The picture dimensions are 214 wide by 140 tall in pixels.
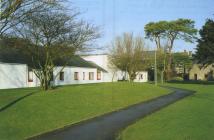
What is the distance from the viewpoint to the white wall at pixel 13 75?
41062mm

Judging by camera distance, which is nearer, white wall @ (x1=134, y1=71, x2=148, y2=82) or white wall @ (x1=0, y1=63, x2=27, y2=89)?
white wall @ (x1=0, y1=63, x2=27, y2=89)

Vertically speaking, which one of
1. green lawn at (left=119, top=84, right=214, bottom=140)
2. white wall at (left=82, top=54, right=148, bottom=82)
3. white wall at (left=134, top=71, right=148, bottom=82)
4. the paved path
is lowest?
the paved path

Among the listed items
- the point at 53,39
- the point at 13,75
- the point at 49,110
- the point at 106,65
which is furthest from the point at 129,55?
the point at 49,110

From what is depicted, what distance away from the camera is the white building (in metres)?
42.2

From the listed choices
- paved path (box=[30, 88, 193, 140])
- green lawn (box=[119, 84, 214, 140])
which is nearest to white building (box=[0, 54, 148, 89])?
paved path (box=[30, 88, 193, 140])

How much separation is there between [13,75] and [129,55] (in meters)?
31.5

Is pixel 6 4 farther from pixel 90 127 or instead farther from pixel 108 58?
pixel 108 58

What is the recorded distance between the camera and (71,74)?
58125 millimetres

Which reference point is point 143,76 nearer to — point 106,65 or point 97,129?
point 106,65

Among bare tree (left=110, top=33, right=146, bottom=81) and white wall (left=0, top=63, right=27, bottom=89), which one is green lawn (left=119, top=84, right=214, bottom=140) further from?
bare tree (left=110, top=33, right=146, bottom=81)

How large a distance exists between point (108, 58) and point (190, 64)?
1523 inches

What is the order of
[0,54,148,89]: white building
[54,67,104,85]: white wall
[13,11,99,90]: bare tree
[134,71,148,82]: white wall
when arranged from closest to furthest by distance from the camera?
[13,11,99,90]: bare tree
[0,54,148,89]: white building
[54,67,104,85]: white wall
[134,71,148,82]: white wall

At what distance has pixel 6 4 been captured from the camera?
567 inches

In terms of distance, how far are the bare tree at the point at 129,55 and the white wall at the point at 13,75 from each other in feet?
95.7
